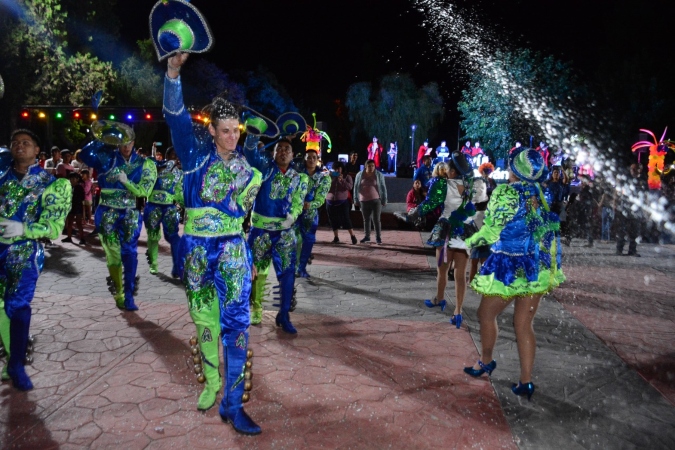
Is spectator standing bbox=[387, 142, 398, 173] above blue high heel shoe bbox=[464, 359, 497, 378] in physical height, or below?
above

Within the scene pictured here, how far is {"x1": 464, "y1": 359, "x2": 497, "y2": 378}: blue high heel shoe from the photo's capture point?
4305 mm

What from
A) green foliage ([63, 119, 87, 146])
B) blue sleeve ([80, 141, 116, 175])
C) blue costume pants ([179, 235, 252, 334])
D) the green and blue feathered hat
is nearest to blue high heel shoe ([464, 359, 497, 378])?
blue costume pants ([179, 235, 252, 334])

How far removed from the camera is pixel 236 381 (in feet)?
11.2

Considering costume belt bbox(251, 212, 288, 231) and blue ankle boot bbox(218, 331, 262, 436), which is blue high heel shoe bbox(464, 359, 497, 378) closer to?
blue ankle boot bbox(218, 331, 262, 436)

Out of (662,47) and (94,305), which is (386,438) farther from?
(662,47)

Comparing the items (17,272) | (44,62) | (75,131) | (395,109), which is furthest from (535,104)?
(17,272)

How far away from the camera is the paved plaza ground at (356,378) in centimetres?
338

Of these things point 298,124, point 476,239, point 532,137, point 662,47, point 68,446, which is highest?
point 662,47

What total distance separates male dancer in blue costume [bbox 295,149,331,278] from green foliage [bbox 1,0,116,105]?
2246 cm

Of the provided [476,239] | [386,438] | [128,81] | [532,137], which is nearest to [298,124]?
[476,239]

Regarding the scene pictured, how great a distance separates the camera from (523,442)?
3.36 meters

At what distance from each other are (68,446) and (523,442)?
290 centimetres

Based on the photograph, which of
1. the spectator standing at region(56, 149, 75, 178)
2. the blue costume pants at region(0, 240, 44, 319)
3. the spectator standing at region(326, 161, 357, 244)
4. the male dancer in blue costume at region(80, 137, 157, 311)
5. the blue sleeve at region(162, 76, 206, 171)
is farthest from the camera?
the spectator standing at region(56, 149, 75, 178)

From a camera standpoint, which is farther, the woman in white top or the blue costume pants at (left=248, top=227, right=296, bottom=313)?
the woman in white top
